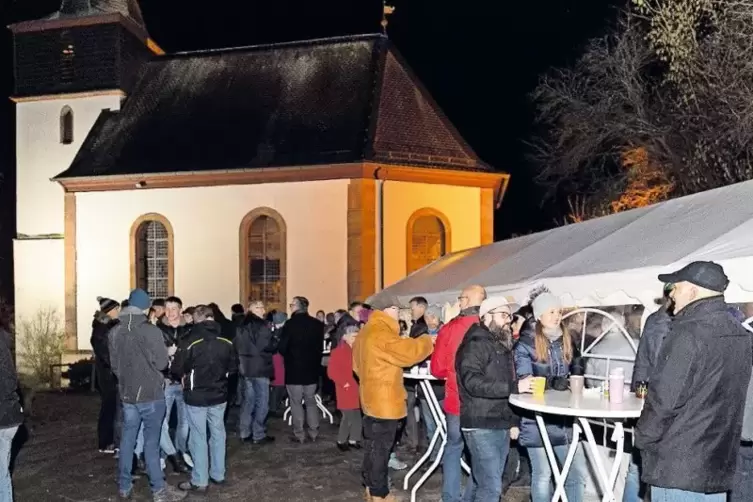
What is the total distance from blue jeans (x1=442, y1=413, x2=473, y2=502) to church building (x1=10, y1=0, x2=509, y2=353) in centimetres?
1266

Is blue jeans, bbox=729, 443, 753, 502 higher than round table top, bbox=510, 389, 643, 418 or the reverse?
the reverse

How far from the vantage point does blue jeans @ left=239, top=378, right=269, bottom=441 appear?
10.1m

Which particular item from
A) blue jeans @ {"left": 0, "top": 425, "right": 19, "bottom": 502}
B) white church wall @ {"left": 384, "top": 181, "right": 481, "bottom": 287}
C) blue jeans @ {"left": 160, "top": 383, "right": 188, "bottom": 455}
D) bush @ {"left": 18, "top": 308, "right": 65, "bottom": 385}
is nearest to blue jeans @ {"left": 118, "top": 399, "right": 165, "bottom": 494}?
blue jeans @ {"left": 160, "top": 383, "right": 188, "bottom": 455}

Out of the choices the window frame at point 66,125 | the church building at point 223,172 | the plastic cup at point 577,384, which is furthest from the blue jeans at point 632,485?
the window frame at point 66,125

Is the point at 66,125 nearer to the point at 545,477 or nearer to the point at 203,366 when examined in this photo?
the point at 203,366

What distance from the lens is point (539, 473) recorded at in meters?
5.69

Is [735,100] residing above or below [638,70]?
below

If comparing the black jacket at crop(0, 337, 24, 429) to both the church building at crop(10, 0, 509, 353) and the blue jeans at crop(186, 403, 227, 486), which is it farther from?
the church building at crop(10, 0, 509, 353)

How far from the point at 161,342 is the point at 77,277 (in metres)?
15.6

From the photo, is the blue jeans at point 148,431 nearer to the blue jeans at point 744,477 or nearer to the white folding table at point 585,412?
the white folding table at point 585,412

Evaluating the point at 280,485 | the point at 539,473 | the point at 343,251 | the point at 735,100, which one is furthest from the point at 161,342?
the point at 343,251

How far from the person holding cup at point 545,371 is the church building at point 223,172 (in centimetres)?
1337

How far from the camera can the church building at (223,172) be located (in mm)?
19547

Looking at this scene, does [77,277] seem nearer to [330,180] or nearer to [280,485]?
[330,180]
